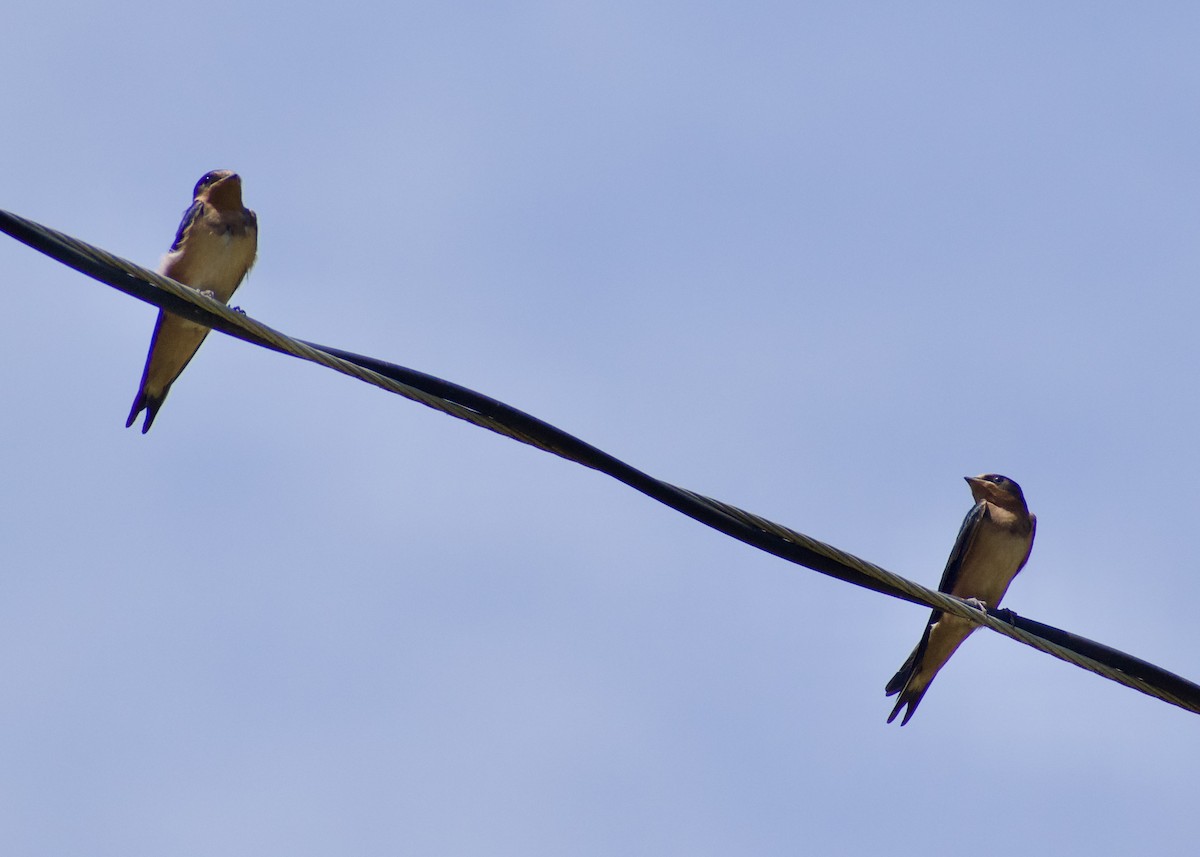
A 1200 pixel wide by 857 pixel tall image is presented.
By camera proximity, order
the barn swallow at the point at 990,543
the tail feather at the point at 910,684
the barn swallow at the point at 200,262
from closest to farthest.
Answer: the tail feather at the point at 910,684 → the barn swallow at the point at 200,262 → the barn swallow at the point at 990,543

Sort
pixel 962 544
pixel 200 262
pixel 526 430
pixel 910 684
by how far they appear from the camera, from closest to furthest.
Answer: pixel 526 430
pixel 910 684
pixel 200 262
pixel 962 544

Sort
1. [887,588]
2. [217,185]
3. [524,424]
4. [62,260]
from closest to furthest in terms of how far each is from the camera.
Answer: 1. [62,260]
2. [524,424]
3. [887,588]
4. [217,185]

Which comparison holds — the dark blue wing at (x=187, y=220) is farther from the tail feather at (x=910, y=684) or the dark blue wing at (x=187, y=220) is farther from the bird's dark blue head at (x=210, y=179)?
the tail feather at (x=910, y=684)

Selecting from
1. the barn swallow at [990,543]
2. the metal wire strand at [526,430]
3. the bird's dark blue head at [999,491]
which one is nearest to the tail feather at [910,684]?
the barn swallow at [990,543]

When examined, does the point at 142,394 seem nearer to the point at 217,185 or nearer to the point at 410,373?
the point at 217,185

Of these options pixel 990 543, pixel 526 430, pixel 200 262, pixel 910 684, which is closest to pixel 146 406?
pixel 200 262

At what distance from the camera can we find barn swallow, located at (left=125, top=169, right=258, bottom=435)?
31.5ft

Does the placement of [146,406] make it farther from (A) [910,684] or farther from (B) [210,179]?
(A) [910,684]

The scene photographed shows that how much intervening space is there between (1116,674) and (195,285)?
20.9 feet

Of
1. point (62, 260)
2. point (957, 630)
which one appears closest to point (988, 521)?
point (957, 630)

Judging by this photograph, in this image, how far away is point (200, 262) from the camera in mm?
9609

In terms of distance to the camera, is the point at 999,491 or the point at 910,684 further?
the point at 999,491

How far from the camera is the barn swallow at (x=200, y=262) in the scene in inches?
378

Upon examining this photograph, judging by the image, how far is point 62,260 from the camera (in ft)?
14.1
